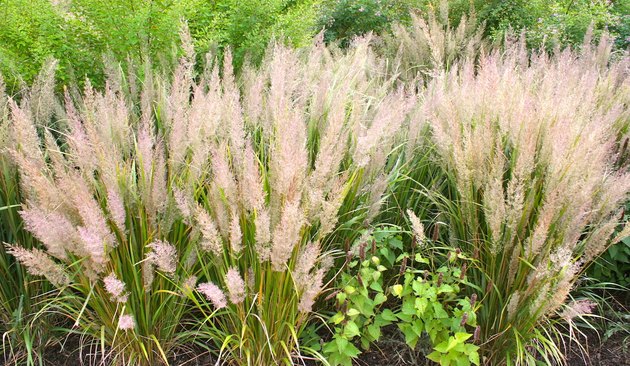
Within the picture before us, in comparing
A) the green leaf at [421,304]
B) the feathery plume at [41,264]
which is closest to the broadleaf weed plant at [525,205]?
the green leaf at [421,304]

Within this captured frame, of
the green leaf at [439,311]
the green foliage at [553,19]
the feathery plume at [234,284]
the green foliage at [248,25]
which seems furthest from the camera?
the green foliage at [553,19]

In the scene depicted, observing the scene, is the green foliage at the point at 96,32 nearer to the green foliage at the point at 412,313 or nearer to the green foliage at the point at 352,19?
the green foliage at the point at 412,313

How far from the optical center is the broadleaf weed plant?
225 cm

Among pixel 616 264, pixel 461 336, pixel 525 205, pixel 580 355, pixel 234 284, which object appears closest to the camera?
pixel 234 284

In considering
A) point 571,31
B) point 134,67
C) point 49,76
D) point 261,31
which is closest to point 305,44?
point 261,31

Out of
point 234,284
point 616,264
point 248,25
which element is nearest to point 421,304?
point 234,284

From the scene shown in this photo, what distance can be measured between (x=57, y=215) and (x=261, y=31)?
2.74 metres

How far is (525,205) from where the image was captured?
2416mm

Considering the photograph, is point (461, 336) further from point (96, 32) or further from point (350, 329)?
point (96, 32)

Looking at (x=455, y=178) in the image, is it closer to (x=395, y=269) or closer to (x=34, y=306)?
(x=395, y=269)

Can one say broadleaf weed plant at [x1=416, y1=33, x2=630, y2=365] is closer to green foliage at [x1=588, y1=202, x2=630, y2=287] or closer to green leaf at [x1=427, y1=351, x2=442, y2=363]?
green leaf at [x1=427, y1=351, x2=442, y2=363]

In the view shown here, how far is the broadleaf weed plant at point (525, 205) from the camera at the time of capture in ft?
7.39

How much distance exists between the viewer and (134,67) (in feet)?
12.9

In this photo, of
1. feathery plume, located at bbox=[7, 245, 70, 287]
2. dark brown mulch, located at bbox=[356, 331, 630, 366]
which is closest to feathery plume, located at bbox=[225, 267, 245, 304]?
feathery plume, located at bbox=[7, 245, 70, 287]
